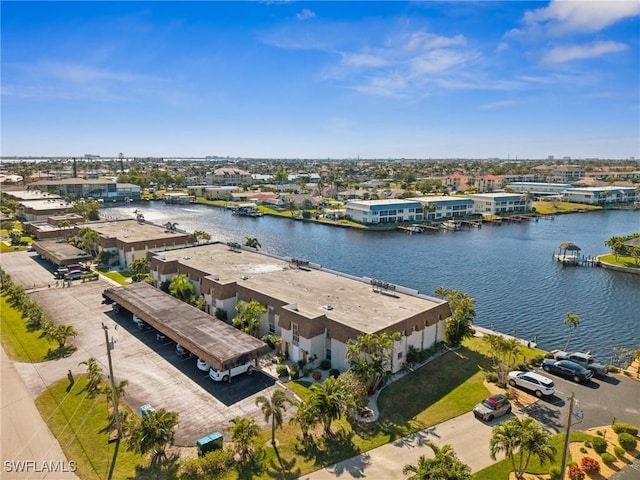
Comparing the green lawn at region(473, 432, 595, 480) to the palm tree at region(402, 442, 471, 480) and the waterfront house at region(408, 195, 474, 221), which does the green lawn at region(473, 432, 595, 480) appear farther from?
the waterfront house at region(408, 195, 474, 221)

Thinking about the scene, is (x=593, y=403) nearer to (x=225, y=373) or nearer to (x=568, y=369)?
(x=568, y=369)

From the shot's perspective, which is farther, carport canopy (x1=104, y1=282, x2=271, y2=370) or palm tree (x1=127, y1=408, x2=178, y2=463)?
carport canopy (x1=104, y1=282, x2=271, y2=370)

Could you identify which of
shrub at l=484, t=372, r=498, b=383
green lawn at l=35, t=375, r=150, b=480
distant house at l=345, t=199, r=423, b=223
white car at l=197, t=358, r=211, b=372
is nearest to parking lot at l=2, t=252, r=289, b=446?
white car at l=197, t=358, r=211, b=372

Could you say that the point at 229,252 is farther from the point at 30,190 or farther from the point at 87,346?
the point at 30,190

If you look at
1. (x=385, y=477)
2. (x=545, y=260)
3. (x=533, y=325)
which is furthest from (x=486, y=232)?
(x=385, y=477)

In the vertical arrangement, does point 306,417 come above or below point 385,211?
below

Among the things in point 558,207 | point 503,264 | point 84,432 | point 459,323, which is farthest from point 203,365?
point 558,207

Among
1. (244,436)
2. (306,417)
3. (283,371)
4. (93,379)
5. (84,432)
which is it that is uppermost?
(306,417)
